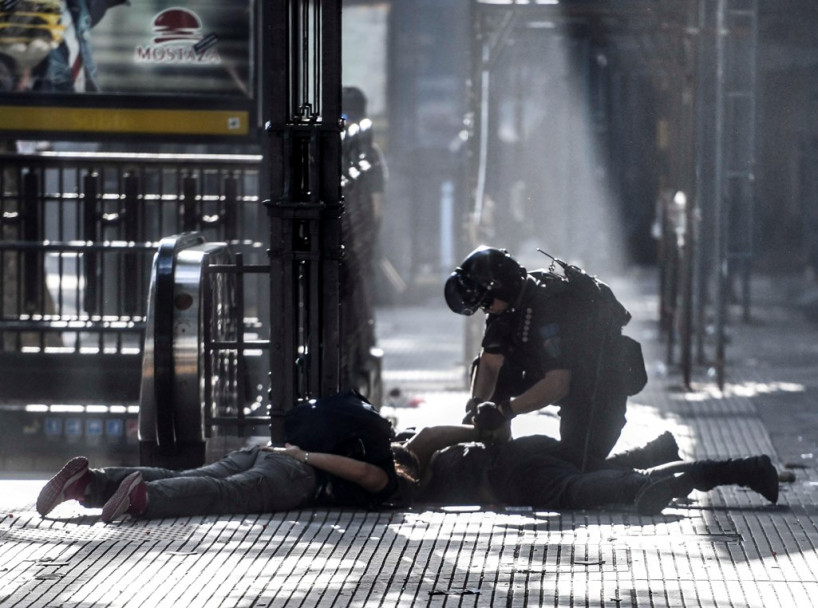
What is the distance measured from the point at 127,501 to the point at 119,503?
39 mm

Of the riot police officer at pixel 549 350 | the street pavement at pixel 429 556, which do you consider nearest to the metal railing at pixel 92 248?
the street pavement at pixel 429 556

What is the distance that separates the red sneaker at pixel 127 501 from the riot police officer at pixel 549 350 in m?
1.75

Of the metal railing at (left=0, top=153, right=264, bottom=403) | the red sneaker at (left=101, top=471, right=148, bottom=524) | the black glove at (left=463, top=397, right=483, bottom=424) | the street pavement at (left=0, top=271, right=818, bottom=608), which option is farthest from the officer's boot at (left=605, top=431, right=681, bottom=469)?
the metal railing at (left=0, top=153, right=264, bottom=403)

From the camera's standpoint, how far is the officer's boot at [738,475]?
8492mm

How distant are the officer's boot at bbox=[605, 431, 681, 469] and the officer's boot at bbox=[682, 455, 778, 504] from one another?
593 millimetres

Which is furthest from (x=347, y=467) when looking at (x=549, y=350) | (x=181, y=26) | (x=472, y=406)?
(x=181, y=26)

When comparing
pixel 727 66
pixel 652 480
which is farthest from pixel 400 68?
pixel 652 480

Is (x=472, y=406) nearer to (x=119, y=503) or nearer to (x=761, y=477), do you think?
(x=761, y=477)

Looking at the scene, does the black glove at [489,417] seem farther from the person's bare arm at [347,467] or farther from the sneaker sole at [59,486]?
the sneaker sole at [59,486]

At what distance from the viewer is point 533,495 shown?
28.3 feet

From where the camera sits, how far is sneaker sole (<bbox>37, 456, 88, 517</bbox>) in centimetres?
807

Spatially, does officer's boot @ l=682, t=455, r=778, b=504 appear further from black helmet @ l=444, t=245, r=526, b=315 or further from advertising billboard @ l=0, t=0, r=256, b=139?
advertising billboard @ l=0, t=0, r=256, b=139

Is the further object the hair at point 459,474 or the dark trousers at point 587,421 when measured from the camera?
the dark trousers at point 587,421

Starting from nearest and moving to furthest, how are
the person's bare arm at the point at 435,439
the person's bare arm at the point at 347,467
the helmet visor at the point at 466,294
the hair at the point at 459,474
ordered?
the person's bare arm at the point at 347,467 < the hair at the point at 459,474 < the person's bare arm at the point at 435,439 < the helmet visor at the point at 466,294
